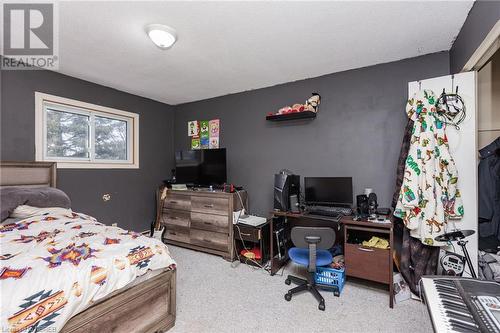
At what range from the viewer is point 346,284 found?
2.48 m

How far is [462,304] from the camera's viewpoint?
110 centimetres

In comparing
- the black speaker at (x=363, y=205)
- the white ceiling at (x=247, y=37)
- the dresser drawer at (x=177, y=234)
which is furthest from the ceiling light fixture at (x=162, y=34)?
the dresser drawer at (x=177, y=234)

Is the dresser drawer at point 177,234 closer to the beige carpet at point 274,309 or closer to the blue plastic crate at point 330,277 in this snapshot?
the beige carpet at point 274,309

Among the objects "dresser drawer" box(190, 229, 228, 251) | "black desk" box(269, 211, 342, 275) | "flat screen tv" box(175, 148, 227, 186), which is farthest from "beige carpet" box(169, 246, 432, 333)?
"flat screen tv" box(175, 148, 227, 186)

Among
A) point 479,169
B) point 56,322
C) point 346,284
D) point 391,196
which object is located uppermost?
point 479,169

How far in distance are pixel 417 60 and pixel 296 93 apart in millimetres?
1396

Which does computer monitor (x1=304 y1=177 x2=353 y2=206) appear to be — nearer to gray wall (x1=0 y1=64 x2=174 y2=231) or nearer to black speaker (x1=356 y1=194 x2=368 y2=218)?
black speaker (x1=356 y1=194 x2=368 y2=218)

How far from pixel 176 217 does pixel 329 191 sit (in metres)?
2.34

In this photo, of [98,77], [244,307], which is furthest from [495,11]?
[98,77]

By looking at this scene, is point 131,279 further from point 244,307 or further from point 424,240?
point 424,240

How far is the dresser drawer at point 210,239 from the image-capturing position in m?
3.20

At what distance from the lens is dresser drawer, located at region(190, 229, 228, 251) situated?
320 cm

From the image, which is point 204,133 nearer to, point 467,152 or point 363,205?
point 363,205

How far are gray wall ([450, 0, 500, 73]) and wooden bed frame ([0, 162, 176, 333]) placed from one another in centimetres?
286
